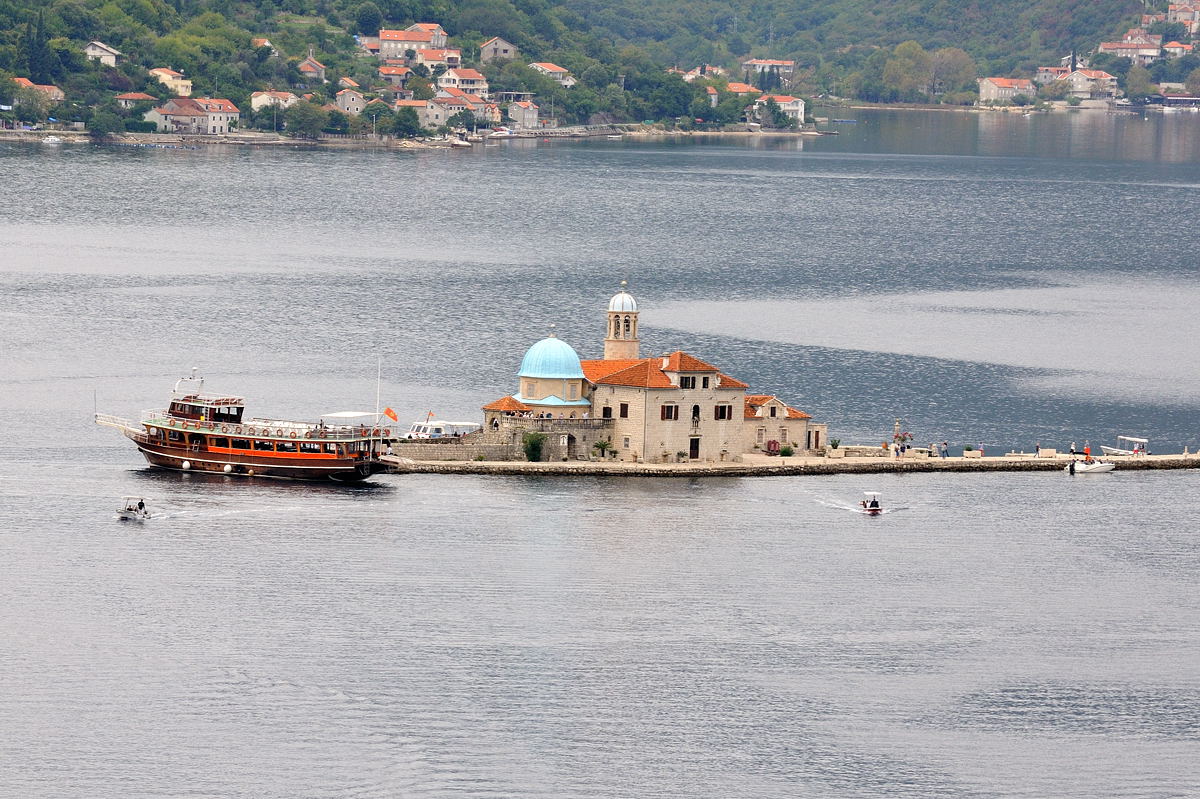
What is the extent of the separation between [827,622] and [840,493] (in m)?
17.5

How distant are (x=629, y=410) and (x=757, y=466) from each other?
5.22 metres

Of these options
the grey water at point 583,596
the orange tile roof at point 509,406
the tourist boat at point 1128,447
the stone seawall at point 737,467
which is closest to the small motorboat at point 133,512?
the grey water at point 583,596

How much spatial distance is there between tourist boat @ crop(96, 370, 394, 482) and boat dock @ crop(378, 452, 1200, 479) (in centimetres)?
119

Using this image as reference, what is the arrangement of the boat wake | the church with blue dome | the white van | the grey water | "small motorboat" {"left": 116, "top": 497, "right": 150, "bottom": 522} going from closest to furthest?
the grey water
"small motorboat" {"left": 116, "top": 497, "right": 150, "bottom": 522}
the boat wake
the church with blue dome
the white van

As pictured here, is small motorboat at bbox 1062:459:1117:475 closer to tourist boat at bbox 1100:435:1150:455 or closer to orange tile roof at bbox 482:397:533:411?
tourist boat at bbox 1100:435:1150:455

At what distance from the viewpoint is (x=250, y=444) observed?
298 feet

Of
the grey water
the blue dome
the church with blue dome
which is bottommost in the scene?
the grey water

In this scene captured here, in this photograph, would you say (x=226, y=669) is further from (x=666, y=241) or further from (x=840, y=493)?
(x=666, y=241)

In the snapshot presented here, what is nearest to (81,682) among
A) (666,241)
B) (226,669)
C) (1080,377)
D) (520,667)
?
(226,669)

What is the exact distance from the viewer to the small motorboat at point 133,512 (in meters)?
82.4

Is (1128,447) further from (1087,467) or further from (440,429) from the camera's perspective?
(440,429)

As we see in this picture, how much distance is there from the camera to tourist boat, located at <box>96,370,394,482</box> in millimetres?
89812

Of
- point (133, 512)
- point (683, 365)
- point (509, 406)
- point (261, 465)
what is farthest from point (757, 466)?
point (133, 512)

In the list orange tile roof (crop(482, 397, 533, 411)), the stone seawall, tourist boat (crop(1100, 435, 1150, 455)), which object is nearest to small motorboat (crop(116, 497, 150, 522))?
the stone seawall
